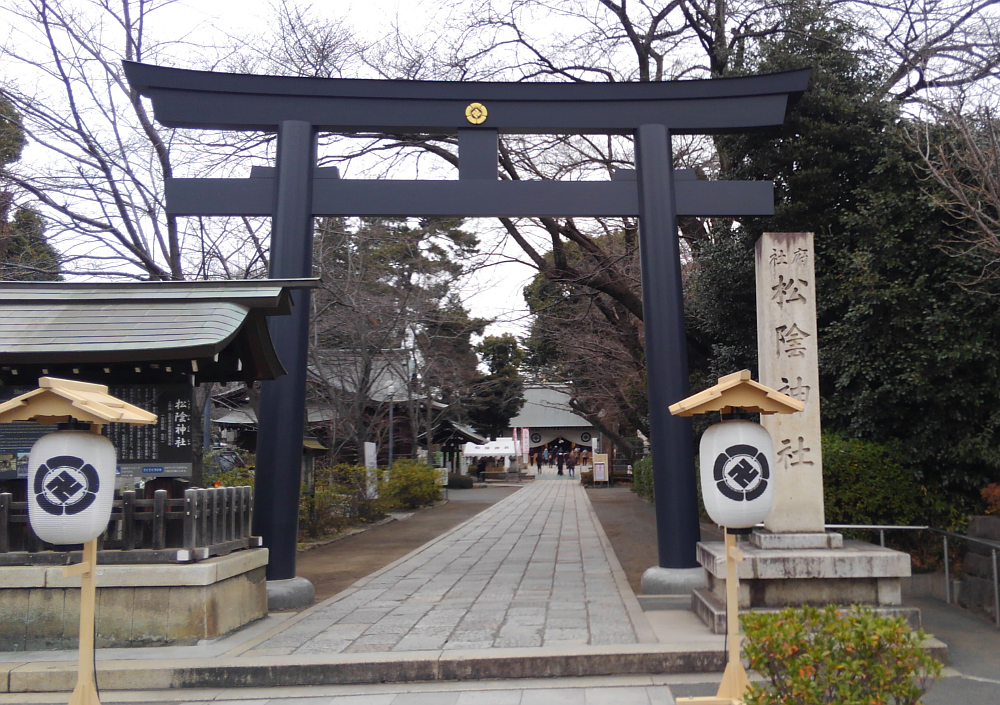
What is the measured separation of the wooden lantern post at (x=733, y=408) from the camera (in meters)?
4.84

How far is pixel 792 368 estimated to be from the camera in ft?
24.2

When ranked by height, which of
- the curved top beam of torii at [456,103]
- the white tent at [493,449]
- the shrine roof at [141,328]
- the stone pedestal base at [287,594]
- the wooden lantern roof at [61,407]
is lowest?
the stone pedestal base at [287,594]

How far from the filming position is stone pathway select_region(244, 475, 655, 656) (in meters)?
6.67

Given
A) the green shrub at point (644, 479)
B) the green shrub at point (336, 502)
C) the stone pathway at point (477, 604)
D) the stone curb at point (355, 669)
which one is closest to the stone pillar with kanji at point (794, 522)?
the stone curb at point (355, 669)

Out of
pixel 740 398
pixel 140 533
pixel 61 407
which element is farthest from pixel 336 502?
pixel 740 398

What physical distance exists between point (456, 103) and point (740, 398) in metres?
5.35

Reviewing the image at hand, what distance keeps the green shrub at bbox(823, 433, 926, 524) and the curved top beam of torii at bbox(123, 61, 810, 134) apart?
4.47 m

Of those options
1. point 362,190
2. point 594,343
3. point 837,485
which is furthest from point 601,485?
point 362,190

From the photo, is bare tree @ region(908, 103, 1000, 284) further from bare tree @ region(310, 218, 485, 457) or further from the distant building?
the distant building

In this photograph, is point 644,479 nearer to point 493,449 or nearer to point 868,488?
point 868,488

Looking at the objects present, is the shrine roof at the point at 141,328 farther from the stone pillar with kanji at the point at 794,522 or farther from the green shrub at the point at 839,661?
the green shrub at the point at 839,661

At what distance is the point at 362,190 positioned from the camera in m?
8.74

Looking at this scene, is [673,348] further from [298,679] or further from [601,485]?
[601,485]

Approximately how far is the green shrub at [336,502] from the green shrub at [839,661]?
12.4 meters
